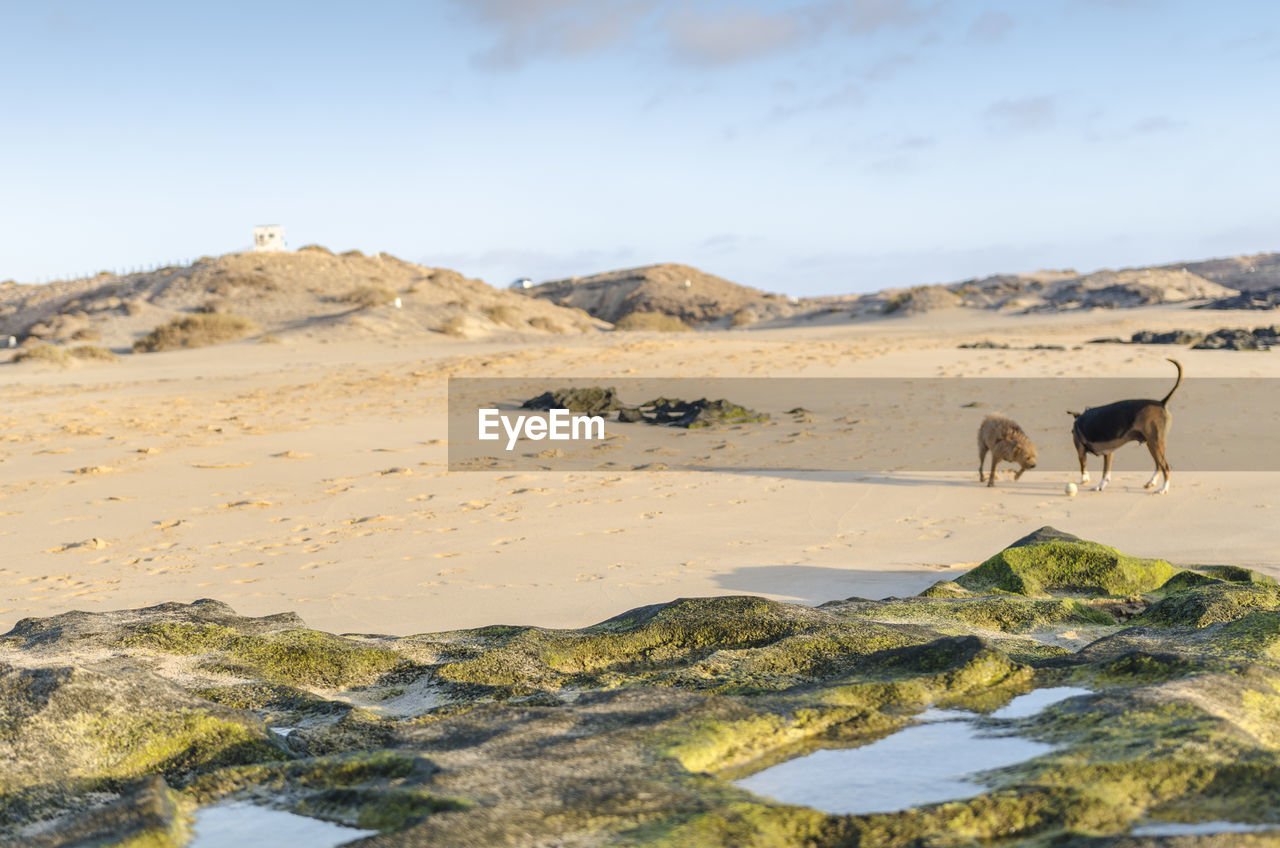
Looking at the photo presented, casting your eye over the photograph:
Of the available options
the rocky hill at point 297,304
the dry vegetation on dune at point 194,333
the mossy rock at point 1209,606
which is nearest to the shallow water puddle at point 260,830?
the mossy rock at point 1209,606

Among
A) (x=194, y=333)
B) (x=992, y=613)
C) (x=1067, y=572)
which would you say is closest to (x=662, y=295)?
(x=194, y=333)

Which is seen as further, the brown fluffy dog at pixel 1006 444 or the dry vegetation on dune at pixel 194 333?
the dry vegetation on dune at pixel 194 333

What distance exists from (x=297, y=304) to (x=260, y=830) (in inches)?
1583

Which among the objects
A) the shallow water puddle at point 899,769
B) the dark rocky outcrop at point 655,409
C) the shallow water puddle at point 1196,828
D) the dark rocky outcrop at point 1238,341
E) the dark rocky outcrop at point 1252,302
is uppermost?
the dark rocky outcrop at point 1252,302

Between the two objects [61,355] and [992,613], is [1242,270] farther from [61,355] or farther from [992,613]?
[992,613]

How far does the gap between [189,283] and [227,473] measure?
→ 121ft

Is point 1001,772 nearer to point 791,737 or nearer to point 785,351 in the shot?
point 791,737

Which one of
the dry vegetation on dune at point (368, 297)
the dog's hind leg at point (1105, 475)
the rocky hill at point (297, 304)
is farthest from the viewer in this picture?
the dry vegetation on dune at point (368, 297)

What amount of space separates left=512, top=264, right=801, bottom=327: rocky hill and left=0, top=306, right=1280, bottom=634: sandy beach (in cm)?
4970

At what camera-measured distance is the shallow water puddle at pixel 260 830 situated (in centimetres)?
248

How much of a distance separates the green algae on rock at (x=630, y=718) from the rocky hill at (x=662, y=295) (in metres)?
57.9

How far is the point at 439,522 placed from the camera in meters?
9.25

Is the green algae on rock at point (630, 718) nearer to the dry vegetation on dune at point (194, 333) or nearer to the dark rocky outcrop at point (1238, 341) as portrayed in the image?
the dark rocky outcrop at point (1238, 341)

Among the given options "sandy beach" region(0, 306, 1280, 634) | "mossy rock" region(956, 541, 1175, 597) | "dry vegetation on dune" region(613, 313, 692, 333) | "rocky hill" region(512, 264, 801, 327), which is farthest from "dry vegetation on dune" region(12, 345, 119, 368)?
"rocky hill" region(512, 264, 801, 327)
